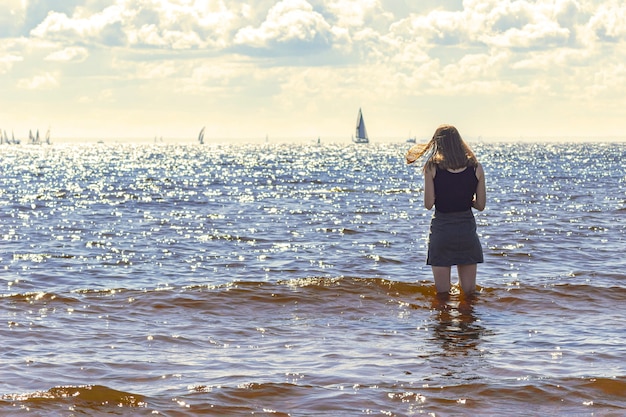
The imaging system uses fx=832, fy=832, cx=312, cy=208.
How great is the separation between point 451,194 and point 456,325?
4.50ft

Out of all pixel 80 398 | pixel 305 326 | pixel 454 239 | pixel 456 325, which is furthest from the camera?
pixel 454 239

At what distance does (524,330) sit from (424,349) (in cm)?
138

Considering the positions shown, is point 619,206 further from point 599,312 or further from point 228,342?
point 228,342

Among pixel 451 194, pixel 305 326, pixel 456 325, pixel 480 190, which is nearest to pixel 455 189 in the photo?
pixel 451 194

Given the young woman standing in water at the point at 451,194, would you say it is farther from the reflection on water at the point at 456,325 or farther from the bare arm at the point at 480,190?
the reflection on water at the point at 456,325

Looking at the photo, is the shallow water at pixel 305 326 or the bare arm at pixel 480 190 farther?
the bare arm at pixel 480 190

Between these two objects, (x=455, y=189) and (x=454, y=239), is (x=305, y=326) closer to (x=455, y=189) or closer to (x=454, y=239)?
(x=454, y=239)

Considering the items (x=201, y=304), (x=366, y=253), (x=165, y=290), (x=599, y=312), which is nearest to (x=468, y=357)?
(x=599, y=312)

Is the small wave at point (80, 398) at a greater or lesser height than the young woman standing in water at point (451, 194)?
lesser

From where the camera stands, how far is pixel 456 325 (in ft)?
28.2

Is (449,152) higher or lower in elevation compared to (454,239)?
higher

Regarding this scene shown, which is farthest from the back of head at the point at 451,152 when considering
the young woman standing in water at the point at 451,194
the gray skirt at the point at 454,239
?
the gray skirt at the point at 454,239

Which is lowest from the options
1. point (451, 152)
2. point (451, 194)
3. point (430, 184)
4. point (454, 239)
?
point (454, 239)

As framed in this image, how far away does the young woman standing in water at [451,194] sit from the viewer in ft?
28.4
